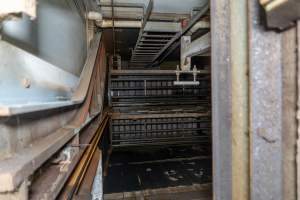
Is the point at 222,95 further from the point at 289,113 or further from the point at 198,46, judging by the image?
the point at 198,46

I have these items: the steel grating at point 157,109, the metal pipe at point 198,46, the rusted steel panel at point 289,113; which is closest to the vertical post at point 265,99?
the rusted steel panel at point 289,113

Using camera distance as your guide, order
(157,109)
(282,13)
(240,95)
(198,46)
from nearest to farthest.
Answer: (282,13), (240,95), (198,46), (157,109)

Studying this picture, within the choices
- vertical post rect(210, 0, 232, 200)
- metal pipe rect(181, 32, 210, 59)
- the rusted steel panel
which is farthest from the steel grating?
the rusted steel panel

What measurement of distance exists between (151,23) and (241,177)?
2.11 m

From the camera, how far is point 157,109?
4.74 metres

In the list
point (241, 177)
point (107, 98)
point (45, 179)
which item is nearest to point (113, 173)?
point (107, 98)

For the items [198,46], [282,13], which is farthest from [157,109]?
[282,13]

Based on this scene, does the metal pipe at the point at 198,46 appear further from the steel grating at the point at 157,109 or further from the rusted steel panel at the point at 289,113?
the steel grating at the point at 157,109

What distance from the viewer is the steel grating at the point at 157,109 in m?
4.59

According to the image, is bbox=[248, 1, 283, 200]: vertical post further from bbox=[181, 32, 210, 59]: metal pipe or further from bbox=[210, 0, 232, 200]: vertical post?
bbox=[181, 32, 210, 59]: metal pipe

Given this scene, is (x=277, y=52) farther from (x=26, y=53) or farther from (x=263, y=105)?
(x=26, y=53)

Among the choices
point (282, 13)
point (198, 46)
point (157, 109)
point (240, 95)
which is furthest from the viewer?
point (157, 109)

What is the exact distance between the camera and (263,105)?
46 cm

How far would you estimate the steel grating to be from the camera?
459 cm
